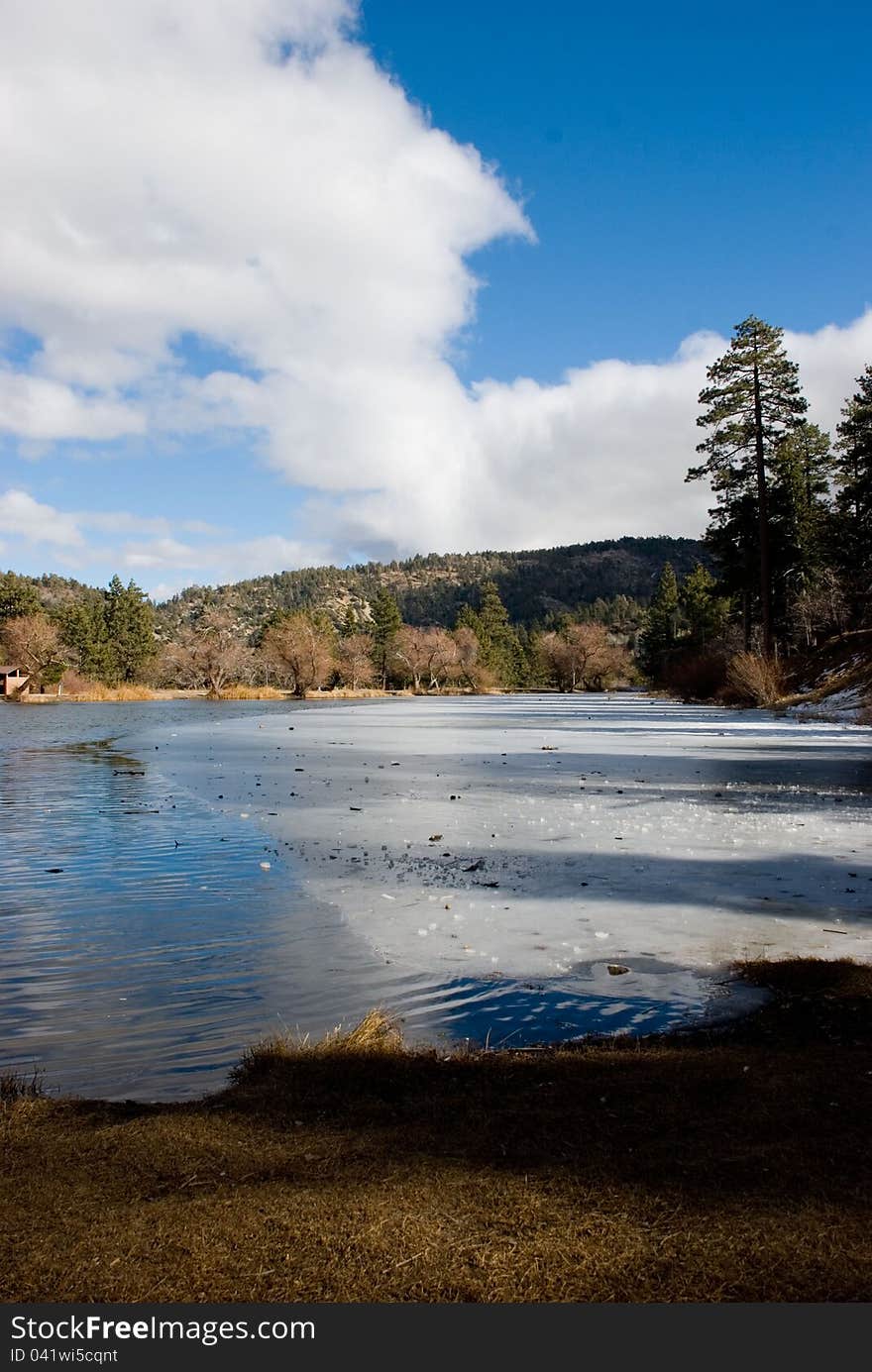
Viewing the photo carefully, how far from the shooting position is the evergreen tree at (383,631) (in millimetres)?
129600

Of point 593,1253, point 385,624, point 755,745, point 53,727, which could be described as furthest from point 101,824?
point 385,624

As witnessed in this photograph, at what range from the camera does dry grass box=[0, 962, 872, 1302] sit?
2.38 m

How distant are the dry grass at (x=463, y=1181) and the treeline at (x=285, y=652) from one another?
87725 millimetres

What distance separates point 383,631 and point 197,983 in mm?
126155

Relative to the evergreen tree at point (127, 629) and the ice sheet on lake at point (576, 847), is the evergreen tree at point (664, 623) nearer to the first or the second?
the evergreen tree at point (127, 629)

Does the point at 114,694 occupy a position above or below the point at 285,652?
below

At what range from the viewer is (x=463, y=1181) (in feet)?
9.51

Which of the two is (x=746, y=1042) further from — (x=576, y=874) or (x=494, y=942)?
(x=576, y=874)

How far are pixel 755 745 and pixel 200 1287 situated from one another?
22717mm

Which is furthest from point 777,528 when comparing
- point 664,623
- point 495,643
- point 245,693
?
point 495,643

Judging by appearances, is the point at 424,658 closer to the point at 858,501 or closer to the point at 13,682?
the point at 13,682

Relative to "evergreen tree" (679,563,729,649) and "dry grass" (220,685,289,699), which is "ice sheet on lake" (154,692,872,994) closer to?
"dry grass" (220,685,289,699)

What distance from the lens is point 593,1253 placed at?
97.3 inches

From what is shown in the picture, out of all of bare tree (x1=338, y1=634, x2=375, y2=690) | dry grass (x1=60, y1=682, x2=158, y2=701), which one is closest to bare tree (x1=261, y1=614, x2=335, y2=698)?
bare tree (x1=338, y1=634, x2=375, y2=690)
